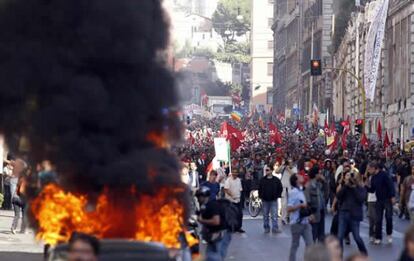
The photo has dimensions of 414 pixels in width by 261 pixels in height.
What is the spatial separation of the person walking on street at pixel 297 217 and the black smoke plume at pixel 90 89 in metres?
5.25

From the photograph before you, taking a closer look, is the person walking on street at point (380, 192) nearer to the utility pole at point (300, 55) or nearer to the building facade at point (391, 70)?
the building facade at point (391, 70)

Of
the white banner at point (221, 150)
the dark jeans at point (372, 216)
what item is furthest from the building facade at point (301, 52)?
the dark jeans at point (372, 216)

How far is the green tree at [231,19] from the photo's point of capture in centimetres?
18838

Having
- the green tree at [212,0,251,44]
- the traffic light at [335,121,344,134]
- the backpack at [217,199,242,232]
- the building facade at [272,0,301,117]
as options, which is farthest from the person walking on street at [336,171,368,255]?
the green tree at [212,0,251,44]

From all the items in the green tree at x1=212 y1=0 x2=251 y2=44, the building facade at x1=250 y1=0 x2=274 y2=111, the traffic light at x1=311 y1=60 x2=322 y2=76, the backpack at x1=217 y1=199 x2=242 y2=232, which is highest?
the green tree at x1=212 y1=0 x2=251 y2=44

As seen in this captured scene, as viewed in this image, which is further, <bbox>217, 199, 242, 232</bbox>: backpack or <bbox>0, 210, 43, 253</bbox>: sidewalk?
<bbox>0, 210, 43, 253</bbox>: sidewalk

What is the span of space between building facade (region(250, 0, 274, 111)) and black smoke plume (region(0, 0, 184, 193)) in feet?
477

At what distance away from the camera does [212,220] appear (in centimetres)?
1838

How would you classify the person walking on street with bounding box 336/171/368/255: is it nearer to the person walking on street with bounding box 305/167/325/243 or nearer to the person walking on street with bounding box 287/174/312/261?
the person walking on street with bounding box 305/167/325/243

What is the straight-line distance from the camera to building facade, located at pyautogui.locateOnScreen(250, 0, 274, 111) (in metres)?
165

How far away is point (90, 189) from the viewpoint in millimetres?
14367

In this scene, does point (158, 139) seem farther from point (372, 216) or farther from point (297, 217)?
point (372, 216)

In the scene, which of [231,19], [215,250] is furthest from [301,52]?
[215,250]

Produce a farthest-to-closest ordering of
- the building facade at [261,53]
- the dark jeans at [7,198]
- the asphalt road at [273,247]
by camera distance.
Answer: the building facade at [261,53] < the dark jeans at [7,198] < the asphalt road at [273,247]
